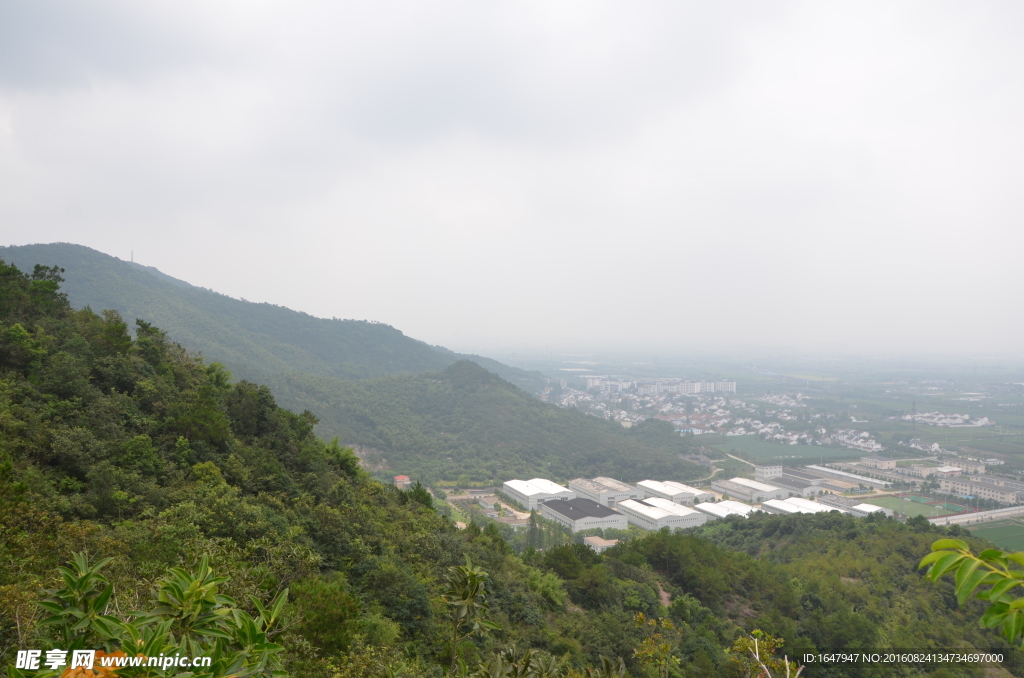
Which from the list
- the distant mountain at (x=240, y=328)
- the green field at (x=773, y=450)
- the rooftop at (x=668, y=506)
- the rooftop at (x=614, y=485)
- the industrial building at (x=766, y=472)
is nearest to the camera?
the rooftop at (x=668, y=506)

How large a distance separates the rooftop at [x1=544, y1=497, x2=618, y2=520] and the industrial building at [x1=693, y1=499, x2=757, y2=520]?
22.6 feet

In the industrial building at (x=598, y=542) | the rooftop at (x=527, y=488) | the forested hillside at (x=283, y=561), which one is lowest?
the rooftop at (x=527, y=488)

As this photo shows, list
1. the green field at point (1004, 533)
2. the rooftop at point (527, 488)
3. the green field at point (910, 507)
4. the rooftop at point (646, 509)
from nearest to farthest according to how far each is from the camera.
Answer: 1. the green field at point (1004, 533)
2. the green field at point (910, 507)
3. the rooftop at point (646, 509)
4. the rooftop at point (527, 488)

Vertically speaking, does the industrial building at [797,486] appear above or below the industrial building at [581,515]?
above

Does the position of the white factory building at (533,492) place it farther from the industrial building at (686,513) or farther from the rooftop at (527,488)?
the industrial building at (686,513)

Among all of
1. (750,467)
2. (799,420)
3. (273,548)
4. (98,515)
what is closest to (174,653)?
(273,548)

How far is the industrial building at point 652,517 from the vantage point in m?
34.6

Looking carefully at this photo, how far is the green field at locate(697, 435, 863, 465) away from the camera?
57.2 m

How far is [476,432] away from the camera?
2312 inches

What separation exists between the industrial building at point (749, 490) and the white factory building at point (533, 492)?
1491cm

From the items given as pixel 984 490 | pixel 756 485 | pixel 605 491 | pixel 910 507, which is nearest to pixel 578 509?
pixel 605 491

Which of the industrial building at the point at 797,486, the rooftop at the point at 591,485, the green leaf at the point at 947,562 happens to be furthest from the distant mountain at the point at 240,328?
the green leaf at the point at 947,562

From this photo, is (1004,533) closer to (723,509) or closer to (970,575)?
(723,509)

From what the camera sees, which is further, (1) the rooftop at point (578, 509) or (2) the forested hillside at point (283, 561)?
(1) the rooftop at point (578, 509)
